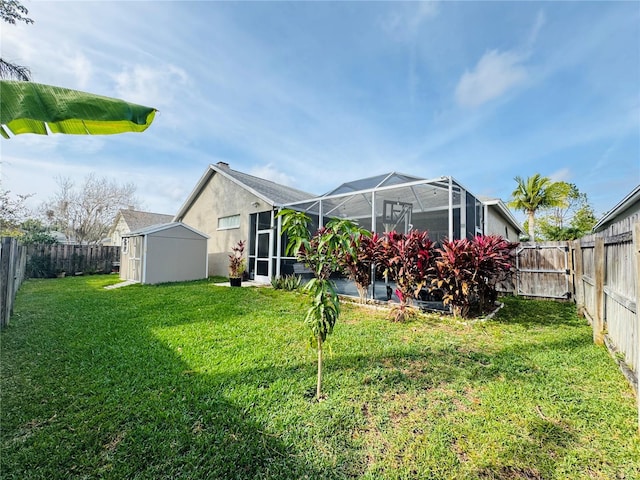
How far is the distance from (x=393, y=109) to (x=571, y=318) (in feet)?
26.9

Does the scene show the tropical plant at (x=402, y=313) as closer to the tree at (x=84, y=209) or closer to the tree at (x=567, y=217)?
the tree at (x=567, y=217)

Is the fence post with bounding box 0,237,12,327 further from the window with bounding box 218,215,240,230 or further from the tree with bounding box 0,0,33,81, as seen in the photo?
the window with bounding box 218,215,240,230

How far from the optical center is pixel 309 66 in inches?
335

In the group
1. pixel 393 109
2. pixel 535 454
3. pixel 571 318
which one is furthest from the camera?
pixel 393 109

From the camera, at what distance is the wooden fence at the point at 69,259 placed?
1270 cm

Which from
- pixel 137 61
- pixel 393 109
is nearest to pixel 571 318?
pixel 393 109

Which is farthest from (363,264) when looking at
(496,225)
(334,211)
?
(496,225)

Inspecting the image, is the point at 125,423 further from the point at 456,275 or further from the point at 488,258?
the point at 488,258

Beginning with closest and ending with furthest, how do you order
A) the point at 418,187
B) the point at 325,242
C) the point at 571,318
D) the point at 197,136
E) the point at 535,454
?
the point at 535,454
the point at 325,242
the point at 571,318
the point at 418,187
the point at 197,136

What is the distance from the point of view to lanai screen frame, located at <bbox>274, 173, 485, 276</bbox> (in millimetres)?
7070

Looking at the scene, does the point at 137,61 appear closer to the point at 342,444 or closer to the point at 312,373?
the point at 312,373

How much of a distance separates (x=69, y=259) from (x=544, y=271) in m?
20.6

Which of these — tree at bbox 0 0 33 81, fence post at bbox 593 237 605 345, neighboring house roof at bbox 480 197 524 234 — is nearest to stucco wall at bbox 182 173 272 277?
tree at bbox 0 0 33 81

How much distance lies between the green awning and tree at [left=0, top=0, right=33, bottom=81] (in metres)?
10.6
